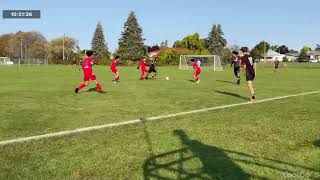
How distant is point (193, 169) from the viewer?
651cm

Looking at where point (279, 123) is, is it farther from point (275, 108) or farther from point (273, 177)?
point (273, 177)

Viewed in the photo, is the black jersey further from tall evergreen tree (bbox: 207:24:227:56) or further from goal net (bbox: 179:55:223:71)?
tall evergreen tree (bbox: 207:24:227:56)

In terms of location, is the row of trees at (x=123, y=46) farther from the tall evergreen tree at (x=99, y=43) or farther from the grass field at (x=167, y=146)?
the grass field at (x=167, y=146)

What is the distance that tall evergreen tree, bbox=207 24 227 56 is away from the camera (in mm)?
124688

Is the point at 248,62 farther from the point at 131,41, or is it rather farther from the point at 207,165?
the point at 131,41

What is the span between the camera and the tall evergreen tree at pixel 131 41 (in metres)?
108

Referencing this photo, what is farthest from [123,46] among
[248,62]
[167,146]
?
[167,146]

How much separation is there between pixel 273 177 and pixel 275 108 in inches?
313

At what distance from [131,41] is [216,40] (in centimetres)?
2824

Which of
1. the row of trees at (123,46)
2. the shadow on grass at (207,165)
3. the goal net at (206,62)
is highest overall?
the row of trees at (123,46)

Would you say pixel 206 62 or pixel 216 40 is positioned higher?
pixel 216 40

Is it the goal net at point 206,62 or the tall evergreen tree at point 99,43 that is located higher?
the tall evergreen tree at point 99,43

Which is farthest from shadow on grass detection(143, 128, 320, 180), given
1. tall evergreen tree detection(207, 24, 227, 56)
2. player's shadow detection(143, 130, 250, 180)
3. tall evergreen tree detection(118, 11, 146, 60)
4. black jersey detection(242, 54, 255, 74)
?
tall evergreen tree detection(207, 24, 227, 56)

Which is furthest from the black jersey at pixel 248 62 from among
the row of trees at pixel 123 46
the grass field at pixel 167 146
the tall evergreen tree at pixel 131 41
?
the tall evergreen tree at pixel 131 41
